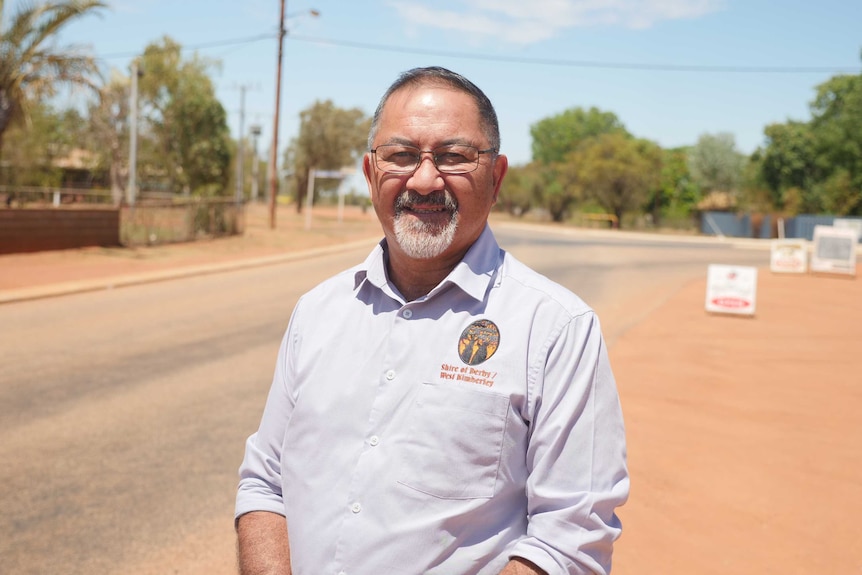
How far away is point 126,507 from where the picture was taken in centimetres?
466

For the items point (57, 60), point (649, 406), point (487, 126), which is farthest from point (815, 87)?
point (487, 126)

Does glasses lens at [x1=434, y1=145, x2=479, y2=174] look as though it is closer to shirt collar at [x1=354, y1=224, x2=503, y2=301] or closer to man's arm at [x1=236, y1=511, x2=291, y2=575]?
shirt collar at [x1=354, y1=224, x2=503, y2=301]

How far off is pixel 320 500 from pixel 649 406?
541cm

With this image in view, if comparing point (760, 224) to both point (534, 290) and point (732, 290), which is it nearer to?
point (732, 290)

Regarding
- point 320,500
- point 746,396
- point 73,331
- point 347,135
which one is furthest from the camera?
point 347,135

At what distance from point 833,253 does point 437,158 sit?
22.0 metres

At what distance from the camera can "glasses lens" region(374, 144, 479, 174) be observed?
2.18 metres

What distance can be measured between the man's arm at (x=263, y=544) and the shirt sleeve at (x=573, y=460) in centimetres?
66

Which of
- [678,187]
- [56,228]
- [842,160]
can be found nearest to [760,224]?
[842,160]

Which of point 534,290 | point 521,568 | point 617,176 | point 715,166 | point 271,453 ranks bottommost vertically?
point 521,568

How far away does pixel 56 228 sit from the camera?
1819 cm

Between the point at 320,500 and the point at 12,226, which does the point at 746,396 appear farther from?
the point at 12,226

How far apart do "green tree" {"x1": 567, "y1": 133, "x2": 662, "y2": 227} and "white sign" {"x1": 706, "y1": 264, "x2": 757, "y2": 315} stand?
147 feet

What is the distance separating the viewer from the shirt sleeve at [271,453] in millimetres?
2264
